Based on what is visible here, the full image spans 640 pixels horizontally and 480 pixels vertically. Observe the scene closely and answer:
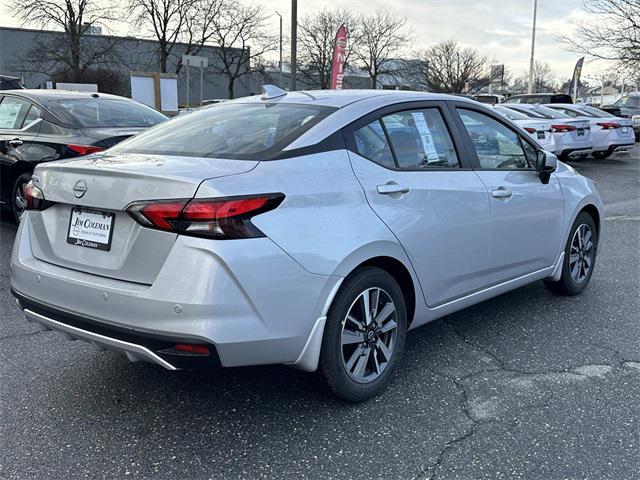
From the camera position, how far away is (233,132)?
10.7 feet

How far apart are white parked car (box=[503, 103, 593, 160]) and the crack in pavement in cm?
1247

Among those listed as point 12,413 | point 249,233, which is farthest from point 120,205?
point 12,413

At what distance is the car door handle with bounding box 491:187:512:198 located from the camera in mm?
3869

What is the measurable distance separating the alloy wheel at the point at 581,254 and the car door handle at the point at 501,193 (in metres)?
1.16

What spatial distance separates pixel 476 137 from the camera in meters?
3.97

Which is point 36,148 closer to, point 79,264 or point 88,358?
point 88,358

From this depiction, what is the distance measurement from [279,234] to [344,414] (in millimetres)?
1019

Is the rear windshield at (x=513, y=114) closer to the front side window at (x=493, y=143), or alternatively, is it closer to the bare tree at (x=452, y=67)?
the front side window at (x=493, y=143)

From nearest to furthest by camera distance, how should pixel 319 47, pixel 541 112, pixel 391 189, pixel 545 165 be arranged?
pixel 391 189
pixel 545 165
pixel 541 112
pixel 319 47

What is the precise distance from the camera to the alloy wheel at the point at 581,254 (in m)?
4.89

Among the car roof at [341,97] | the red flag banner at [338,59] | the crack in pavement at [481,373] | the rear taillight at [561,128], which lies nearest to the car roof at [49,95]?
the car roof at [341,97]

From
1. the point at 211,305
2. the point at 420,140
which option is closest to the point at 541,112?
the point at 420,140

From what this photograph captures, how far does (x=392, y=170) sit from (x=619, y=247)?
4.74 m

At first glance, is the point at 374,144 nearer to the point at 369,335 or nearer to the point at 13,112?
the point at 369,335
